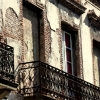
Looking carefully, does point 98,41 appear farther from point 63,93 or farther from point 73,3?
point 63,93

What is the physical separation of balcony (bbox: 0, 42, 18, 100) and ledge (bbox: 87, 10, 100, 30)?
6.41 metres

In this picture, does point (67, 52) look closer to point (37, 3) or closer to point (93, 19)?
point (93, 19)

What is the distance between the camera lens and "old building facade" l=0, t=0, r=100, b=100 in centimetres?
1470

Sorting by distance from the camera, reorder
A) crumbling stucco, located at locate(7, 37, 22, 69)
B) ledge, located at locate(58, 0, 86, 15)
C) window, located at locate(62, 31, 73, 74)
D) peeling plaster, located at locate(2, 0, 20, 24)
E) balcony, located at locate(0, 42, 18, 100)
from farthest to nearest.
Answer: ledge, located at locate(58, 0, 86, 15), window, located at locate(62, 31, 73, 74), peeling plaster, located at locate(2, 0, 20, 24), crumbling stucco, located at locate(7, 37, 22, 69), balcony, located at locate(0, 42, 18, 100)

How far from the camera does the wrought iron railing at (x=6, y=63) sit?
13.0 meters

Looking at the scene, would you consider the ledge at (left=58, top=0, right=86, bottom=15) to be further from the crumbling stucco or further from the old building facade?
the crumbling stucco

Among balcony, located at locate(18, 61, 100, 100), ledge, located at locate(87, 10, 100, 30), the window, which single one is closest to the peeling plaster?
balcony, located at locate(18, 61, 100, 100)

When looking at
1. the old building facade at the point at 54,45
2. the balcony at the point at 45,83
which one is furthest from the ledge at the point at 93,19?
the balcony at the point at 45,83

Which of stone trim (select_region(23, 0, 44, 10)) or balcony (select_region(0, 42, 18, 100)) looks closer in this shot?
balcony (select_region(0, 42, 18, 100))

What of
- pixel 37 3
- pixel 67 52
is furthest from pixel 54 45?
pixel 37 3

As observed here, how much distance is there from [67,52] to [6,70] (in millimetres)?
4914

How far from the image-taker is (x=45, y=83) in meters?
14.7

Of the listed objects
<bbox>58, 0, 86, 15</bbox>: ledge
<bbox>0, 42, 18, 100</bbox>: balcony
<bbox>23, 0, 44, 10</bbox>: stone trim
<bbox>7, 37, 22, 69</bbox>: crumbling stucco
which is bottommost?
<bbox>0, 42, 18, 100</bbox>: balcony

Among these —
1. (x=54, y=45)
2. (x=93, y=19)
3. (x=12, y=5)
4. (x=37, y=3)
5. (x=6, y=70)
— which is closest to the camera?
(x=6, y=70)
